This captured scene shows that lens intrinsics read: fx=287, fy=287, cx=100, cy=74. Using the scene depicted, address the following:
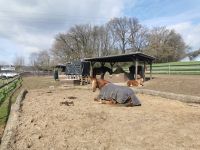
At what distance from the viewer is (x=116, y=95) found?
1016cm

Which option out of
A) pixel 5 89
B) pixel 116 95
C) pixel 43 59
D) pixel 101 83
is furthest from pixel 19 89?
pixel 43 59

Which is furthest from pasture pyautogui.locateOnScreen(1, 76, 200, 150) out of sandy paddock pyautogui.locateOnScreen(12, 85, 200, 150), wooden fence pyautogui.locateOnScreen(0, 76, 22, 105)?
wooden fence pyautogui.locateOnScreen(0, 76, 22, 105)

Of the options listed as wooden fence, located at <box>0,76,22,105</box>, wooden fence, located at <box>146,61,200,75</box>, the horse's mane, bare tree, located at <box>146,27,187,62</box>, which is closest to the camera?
the horse's mane

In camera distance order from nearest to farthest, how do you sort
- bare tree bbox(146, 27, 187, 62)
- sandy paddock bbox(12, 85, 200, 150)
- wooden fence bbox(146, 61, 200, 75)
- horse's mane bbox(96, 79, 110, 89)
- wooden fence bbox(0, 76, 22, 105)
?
sandy paddock bbox(12, 85, 200, 150), horse's mane bbox(96, 79, 110, 89), wooden fence bbox(0, 76, 22, 105), wooden fence bbox(146, 61, 200, 75), bare tree bbox(146, 27, 187, 62)

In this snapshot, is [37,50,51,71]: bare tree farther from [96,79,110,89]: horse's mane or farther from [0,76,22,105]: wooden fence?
[96,79,110,89]: horse's mane

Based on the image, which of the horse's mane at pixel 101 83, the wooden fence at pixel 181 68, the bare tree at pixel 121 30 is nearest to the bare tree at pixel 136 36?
the bare tree at pixel 121 30

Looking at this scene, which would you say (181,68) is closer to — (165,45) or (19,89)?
(19,89)

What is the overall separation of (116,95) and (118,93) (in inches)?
6.1

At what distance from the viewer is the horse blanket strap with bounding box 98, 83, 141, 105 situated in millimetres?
10000

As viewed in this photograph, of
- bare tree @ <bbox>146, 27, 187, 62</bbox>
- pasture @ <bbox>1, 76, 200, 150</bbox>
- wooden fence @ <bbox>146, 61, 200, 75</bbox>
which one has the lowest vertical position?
pasture @ <bbox>1, 76, 200, 150</bbox>

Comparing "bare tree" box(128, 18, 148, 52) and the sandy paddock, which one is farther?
"bare tree" box(128, 18, 148, 52)

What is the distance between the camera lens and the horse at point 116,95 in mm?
10008

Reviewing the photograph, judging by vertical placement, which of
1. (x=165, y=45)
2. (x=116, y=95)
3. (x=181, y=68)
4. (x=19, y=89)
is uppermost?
(x=165, y=45)

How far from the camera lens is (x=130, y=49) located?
217 feet
